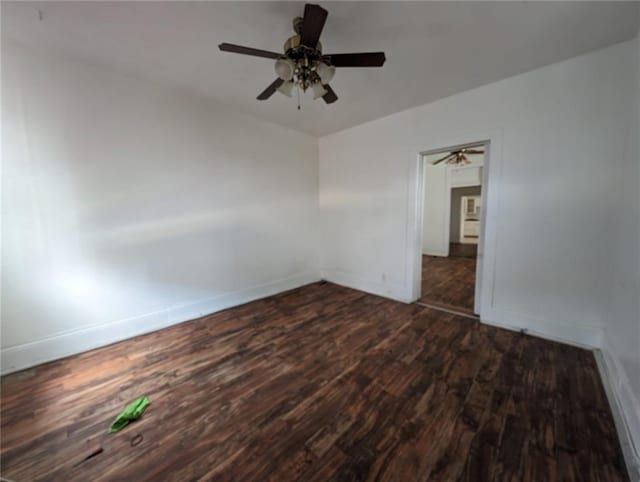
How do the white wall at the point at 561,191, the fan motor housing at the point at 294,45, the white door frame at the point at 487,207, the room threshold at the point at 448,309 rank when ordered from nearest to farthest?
the fan motor housing at the point at 294,45, the white wall at the point at 561,191, the white door frame at the point at 487,207, the room threshold at the point at 448,309

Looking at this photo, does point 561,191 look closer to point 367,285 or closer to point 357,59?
point 357,59

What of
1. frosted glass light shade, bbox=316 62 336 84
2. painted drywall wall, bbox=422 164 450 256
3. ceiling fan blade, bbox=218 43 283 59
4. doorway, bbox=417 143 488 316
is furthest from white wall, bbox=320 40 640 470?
painted drywall wall, bbox=422 164 450 256

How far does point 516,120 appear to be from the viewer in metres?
2.41

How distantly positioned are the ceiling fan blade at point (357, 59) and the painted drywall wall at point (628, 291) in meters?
1.93

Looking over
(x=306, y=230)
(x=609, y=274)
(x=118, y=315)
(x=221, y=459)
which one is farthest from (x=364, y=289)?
(x=118, y=315)

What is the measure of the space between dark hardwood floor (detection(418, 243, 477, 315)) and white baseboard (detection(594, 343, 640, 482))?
1171 mm

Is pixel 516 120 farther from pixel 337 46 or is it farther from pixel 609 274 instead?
pixel 337 46

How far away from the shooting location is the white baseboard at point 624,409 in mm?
1217

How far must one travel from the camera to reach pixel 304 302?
350 cm

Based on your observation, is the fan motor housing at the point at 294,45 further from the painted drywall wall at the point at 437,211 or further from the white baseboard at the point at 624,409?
the painted drywall wall at the point at 437,211

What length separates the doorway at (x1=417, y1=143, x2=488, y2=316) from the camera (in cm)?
330

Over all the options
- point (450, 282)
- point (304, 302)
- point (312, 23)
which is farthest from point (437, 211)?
point (312, 23)

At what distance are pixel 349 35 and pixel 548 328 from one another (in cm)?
323

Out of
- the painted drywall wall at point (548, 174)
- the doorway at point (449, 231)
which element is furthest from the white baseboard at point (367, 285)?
the painted drywall wall at point (548, 174)
